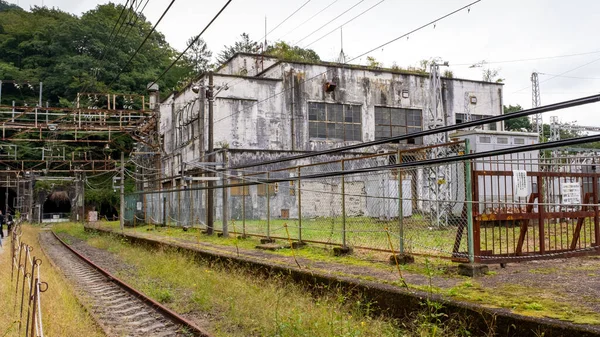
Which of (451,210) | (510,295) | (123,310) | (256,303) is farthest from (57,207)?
(510,295)

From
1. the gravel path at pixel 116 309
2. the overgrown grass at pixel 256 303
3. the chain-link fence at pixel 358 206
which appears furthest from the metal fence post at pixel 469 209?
the gravel path at pixel 116 309

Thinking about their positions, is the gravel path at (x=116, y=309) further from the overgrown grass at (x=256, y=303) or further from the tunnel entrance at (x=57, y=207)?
the tunnel entrance at (x=57, y=207)

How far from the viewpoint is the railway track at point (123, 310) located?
26.1 ft

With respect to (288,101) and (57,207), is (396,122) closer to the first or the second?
(288,101)

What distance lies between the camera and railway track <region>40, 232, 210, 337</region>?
26.1ft

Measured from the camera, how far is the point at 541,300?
21.7ft

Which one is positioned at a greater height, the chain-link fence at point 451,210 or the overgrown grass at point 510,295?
the chain-link fence at point 451,210

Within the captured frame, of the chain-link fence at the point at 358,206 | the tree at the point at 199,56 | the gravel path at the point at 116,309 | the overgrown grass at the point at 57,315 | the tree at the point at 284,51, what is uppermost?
the tree at the point at 199,56

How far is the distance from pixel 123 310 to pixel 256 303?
2.71 m

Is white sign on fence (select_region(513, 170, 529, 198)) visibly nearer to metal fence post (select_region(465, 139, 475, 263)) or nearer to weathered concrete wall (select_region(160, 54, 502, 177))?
metal fence post (select_region(465, 139, 475, 263))

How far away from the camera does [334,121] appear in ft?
103

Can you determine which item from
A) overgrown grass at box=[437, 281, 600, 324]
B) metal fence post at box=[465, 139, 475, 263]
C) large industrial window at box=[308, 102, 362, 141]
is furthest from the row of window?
overgrown grass at box=[437, 281, 600, 324]

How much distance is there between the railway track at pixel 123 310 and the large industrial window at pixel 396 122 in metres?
21.1

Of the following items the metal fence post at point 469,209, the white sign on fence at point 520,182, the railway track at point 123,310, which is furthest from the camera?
the white sign on fence at point 520,182
